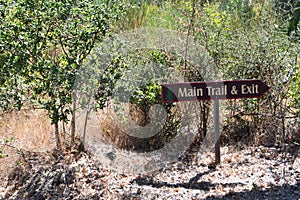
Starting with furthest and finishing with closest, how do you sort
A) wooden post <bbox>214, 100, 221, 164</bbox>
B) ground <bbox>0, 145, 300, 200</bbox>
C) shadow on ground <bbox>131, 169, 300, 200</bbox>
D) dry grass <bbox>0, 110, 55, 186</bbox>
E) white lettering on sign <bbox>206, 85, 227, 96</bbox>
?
dry grass <bbox>0, 110, 55, 186</bbox>, wooden post <bbox>214, 100, 221, 164</bbox>, white lettering on sign <bbox>206, 85, 227, 96</bbox>, ground <bbox>0, 145, 300, 200</bbox>, shadow on ground <bbox>131, 169, 300, 200</bbox>

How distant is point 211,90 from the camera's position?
193 inches

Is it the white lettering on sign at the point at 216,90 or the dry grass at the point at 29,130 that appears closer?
the white lettering on sign at the point at 216,90

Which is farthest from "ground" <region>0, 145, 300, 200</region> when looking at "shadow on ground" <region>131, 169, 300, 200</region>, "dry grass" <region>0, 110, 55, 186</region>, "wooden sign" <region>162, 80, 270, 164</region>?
"wooden sign" <region>162, 80, 270, 164</region>

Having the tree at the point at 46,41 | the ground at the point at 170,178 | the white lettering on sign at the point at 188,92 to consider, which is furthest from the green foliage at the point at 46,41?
the white lettering on sign at the point at 188,92

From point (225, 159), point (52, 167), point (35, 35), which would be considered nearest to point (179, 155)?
point (225, 159)

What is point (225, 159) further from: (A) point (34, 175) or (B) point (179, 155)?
(A) point (34, 175)

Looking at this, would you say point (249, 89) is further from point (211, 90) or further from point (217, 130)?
point (217, 130)

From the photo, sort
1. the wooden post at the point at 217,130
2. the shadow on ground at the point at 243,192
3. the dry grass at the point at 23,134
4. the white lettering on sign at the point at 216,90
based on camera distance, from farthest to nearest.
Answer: the dry grass at the point at 23,134 → the wooden post at the point at 217,130 → the white lettering on sign at the point at 216,90 → the shadow on ground at the point at 243,192

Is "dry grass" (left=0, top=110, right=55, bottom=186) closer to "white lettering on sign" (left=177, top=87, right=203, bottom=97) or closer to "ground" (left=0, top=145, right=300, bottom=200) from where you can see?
"ground" (left=0, top=145, right=300, bottom=200)

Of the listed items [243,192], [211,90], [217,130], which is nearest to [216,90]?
[211,90]

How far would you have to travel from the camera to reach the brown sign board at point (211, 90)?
4863 mm

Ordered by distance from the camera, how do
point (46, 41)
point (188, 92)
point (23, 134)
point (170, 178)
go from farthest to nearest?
point (23, 134), point (170, 178), point (46, 41), point (188, 92)

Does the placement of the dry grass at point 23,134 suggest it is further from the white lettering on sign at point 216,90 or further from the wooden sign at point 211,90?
the white lettering on sign at point 216,90

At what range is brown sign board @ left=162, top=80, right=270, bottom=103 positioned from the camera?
4.86 meters
